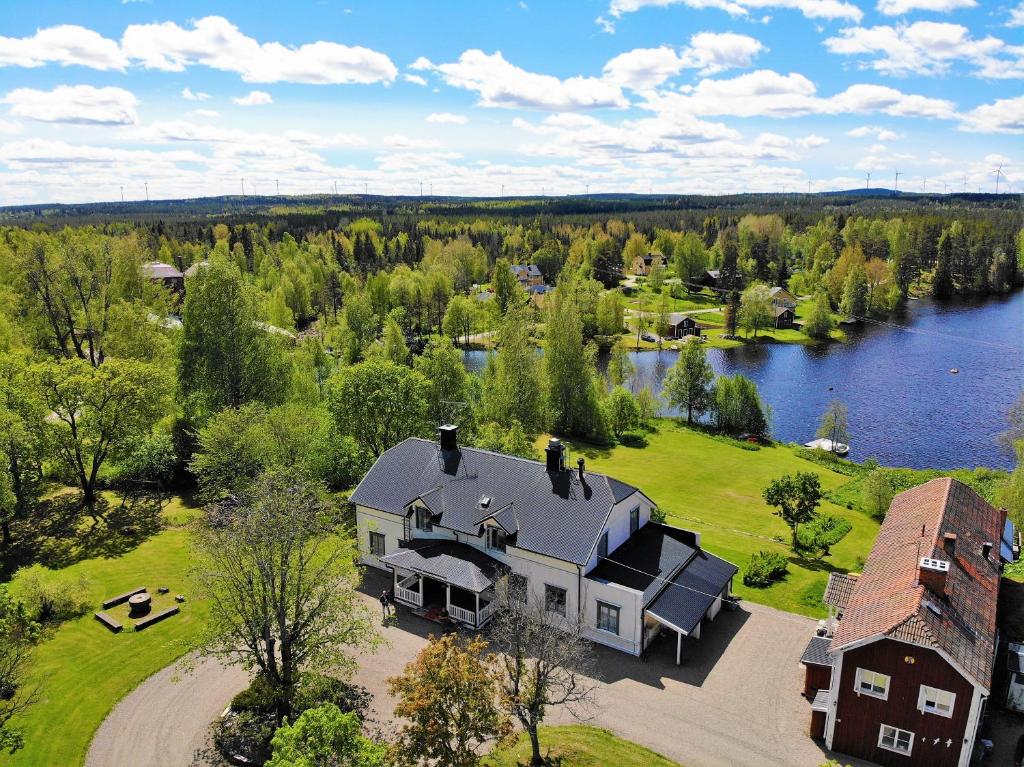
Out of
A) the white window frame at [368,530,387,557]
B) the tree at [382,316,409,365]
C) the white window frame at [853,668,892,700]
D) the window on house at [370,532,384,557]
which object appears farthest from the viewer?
the tree at [382,316,409,365]

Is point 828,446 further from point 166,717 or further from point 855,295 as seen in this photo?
point 855,295

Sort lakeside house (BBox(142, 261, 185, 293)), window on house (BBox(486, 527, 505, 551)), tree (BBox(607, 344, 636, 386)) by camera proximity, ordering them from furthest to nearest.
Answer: lakeside house (BBox(142, 261, 185, 293)) → tree (BBox(607, 344, 636, 386)) → window on house (BBox(486, 527, 505, 551))

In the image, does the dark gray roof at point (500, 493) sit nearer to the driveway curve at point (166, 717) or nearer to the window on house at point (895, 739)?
the driveway curve at point (166, 717)

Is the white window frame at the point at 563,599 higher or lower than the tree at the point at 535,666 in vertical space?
lower

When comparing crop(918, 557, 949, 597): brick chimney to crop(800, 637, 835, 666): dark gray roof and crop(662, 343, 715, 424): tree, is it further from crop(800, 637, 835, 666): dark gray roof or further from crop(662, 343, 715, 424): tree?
crop(662, 343, 715, 424): tree

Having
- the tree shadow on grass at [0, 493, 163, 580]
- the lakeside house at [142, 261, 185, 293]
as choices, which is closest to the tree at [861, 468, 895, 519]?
the tree shadow on grass at [0, 493, 163, 580]

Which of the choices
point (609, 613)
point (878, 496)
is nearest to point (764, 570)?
point (609, 613)

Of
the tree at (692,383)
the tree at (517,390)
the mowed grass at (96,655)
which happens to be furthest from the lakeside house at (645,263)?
the mowed grass at (96,655)
